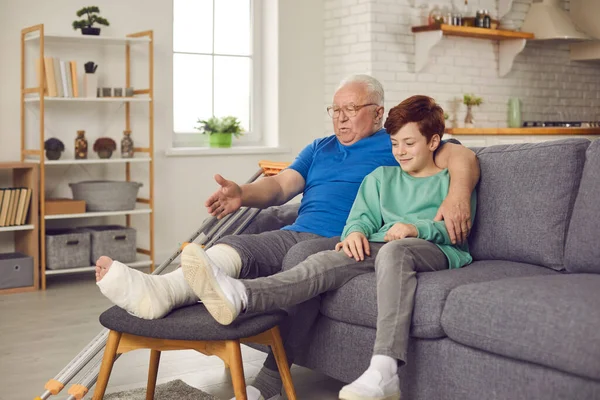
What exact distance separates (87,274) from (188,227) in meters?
0.87

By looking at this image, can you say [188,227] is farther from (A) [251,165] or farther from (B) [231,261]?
(B) [231,261]

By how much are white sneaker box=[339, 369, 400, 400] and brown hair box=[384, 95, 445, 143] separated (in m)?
1.01

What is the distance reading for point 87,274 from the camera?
18.5 ft

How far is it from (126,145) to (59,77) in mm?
649

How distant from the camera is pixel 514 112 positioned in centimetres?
717

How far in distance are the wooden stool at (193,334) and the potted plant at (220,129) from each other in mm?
3689

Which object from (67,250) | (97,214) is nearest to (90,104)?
(97,214)

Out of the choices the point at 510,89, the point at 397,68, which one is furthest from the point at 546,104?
the point at 397,68

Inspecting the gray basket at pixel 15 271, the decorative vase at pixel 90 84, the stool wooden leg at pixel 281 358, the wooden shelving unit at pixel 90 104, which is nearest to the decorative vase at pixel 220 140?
the wooden shelving unit at pixel 90 104

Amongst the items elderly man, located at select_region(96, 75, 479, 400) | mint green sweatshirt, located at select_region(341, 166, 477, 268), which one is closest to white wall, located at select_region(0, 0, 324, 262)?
elderly man, located at select_region(96, 75, 479, 400)

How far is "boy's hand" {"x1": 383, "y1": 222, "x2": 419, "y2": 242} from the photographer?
9.16 ft

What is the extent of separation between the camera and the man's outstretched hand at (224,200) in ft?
10.2

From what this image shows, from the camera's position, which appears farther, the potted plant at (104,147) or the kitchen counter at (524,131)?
the kitchen counter at (524,131)

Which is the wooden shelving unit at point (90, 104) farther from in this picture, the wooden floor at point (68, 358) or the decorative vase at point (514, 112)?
the decorative vase at point (514, 112)
